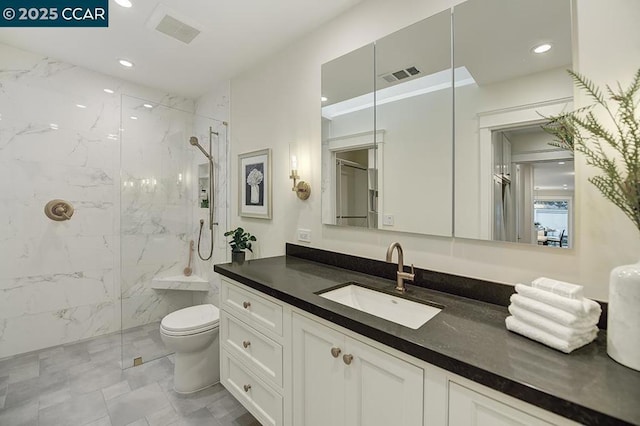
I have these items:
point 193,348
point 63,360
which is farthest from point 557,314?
point 63,360

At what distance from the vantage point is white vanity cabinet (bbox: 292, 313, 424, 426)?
91 centimetres

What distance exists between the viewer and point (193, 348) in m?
2.01

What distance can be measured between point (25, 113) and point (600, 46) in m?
3.92

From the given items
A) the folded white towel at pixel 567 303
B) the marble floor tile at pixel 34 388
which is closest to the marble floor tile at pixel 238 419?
the marble floor tile at pixel 34 388

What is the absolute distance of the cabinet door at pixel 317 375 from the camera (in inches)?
43.5

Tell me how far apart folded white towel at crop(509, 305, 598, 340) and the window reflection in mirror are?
0.38 m

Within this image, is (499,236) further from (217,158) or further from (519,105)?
(217,158)

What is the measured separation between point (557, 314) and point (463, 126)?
89cm

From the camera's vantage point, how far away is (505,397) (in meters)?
0.71

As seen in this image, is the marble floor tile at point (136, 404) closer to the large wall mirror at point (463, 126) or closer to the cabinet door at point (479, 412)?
the large wall mirror at point (463, 126)

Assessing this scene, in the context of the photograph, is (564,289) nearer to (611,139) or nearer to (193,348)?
(611,139)

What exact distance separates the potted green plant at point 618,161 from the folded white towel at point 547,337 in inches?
2.5

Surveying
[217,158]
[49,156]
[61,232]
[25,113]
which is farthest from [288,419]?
[25,113]

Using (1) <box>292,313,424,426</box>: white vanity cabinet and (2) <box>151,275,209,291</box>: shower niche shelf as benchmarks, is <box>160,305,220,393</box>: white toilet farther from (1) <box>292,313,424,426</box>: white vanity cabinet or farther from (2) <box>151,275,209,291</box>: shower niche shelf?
(1) <box>292,313,424,426</box>: white vanity cabinet
